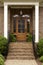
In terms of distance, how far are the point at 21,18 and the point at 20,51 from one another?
567cm

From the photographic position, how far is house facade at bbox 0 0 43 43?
71.8ft

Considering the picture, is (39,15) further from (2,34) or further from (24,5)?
(2,34)

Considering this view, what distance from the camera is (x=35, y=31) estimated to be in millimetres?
22094

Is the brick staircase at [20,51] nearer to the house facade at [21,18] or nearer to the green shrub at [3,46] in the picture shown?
the green shrub at [3,46]

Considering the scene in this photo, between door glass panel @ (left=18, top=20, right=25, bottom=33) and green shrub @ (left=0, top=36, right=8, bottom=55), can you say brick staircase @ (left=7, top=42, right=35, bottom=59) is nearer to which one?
green shrub @ (left=0, top=36, right=8, bottom=55)

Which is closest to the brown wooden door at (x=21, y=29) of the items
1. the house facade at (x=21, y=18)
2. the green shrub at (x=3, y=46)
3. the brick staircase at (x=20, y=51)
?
the house facade at (x=21, y=18)

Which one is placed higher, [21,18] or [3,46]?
[21,18]

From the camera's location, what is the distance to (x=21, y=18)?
2566 centimetres

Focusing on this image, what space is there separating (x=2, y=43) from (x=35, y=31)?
3445 millimetres

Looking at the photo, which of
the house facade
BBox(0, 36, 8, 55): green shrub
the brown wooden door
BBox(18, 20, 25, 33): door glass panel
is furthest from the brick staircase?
BBox(18, 20, 25, 33): door glass panel

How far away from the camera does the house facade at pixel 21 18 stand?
21891mm

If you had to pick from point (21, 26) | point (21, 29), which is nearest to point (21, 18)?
point (21, 26)

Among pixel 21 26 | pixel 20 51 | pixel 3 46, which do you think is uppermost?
pixel 21 26

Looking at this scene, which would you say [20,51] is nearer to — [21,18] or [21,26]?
[21,26]
